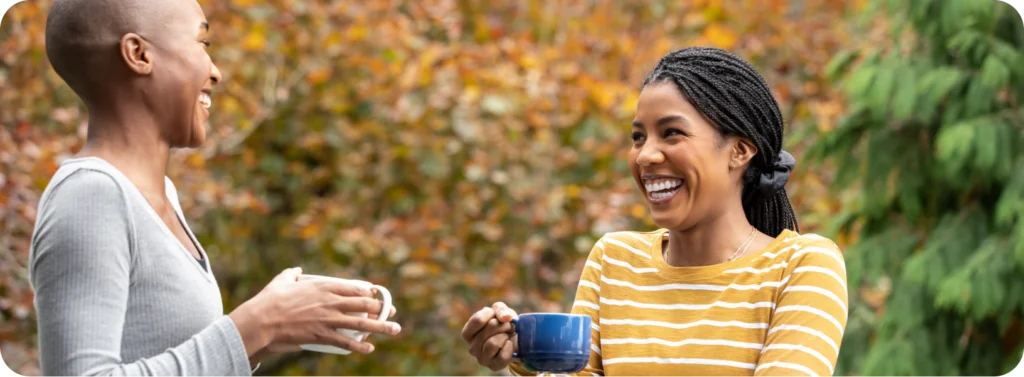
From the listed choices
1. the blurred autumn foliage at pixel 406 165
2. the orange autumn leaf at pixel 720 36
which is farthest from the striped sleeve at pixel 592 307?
the orange autumn leaf at pixel 720 36

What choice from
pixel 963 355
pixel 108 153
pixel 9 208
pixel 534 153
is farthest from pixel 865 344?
pixel 108 153

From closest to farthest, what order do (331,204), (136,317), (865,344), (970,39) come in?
(136,317)
(970,39)
(865,344)
(331,204)

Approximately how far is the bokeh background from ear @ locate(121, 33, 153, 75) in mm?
3216

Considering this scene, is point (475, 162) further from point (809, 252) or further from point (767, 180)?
point (809, 252)

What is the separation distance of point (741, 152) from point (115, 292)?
1238 millimetres

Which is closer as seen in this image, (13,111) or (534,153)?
(13,111)

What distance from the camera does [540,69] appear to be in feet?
20.9

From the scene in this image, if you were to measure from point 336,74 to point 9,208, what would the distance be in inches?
84.2

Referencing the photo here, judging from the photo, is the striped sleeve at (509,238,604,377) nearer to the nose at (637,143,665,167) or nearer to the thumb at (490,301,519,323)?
the thumb at (490,301,519,323)

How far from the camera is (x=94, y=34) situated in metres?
1.75

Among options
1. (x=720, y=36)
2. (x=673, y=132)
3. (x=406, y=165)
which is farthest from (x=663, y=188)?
(x=720, y=36)

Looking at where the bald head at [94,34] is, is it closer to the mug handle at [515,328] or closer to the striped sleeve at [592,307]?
the mug handle at [515,328]

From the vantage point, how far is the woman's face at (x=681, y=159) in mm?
2201

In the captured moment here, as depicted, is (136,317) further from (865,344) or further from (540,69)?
(540,69)
